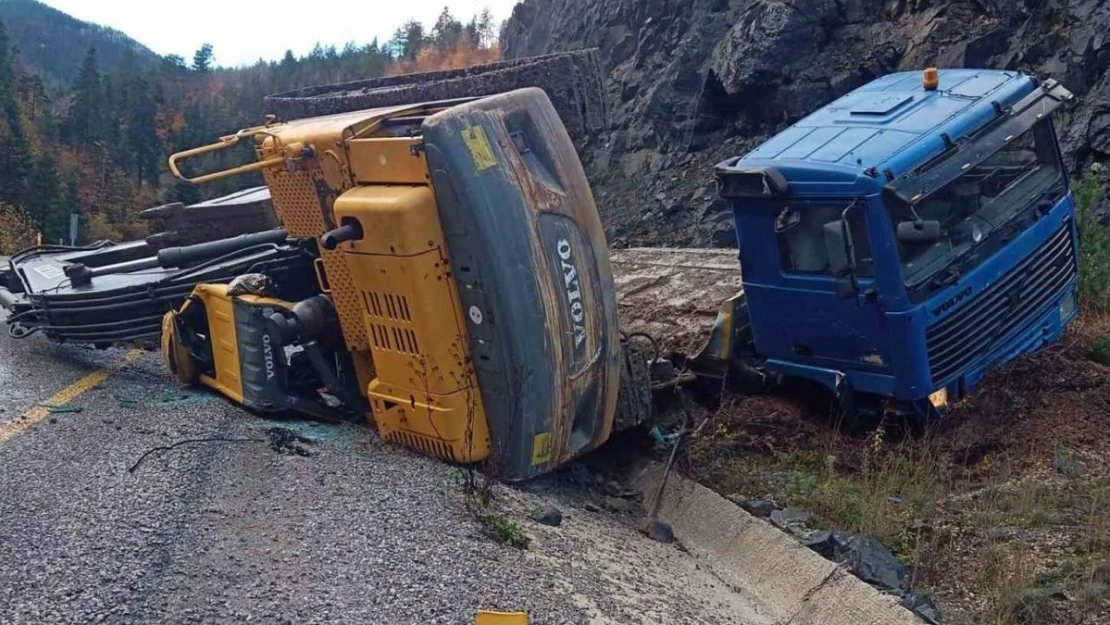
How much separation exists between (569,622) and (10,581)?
183 cm

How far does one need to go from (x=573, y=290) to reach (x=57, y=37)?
412ft

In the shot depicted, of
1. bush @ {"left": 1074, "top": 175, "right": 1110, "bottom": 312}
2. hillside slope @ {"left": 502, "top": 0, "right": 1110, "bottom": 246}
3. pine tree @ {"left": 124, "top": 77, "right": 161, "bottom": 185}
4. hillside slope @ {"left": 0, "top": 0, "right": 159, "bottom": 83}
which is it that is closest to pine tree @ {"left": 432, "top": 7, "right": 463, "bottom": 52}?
pine tree @ {"left": 124, "top": 77, "right": 161, "bottom": 185}

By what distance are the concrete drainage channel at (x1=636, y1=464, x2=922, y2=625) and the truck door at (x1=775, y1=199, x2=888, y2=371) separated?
1.20 meters

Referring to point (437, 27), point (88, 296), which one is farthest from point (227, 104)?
point (88, 296)

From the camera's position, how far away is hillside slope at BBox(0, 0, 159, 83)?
109438mm

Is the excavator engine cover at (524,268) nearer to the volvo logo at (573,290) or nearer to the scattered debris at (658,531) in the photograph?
the volvo logo at (573,290)

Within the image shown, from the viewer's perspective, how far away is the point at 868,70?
1424 centimetres

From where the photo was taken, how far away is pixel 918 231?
626 cm

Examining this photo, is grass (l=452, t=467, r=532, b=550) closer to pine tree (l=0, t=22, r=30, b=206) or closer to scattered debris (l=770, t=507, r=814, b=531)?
scattered debris (l=770, t=507, r=814, b=531)

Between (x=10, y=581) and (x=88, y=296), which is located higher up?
(x=88, y=296)

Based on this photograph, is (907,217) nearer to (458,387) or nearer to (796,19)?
(458,387)

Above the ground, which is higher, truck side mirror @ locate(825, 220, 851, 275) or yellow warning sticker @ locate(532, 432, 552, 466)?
truck side mirror @ locate(825, 220, 851, 275)

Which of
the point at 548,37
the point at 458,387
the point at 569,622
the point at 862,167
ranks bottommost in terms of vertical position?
the point at 569,622

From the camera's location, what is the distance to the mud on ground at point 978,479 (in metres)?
4.97
